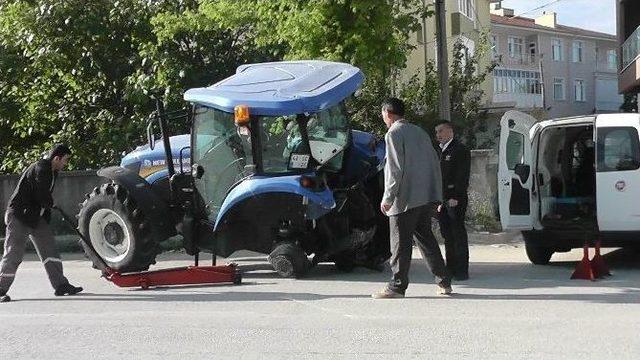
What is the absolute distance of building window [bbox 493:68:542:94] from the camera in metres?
53.2

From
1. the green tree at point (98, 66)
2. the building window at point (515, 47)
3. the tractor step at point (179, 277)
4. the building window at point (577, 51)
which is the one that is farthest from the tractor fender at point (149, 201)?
the building window at point (577, 51)

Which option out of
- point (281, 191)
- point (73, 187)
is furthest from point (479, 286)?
point (73, 187)

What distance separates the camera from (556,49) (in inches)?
2424

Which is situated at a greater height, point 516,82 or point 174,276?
point 516,82

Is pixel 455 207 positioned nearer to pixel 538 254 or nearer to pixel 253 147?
pixel 538 254

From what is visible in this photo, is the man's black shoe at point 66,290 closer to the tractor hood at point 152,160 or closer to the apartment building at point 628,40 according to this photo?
the tractor hood at point 152,160

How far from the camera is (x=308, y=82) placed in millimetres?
10070

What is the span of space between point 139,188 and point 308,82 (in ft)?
7.81

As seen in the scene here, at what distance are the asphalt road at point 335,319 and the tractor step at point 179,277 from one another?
14 centimetres

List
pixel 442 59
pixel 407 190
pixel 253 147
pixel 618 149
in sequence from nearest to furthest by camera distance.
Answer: pixel 407 190
pixel 253 147
pixel 618 149
pixel 442 59

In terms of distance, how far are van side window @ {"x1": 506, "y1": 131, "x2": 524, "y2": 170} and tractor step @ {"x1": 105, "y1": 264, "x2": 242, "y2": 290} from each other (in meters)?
3.71

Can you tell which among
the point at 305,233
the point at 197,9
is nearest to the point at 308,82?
the point at 305,233

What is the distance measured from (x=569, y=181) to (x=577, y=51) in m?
54.7

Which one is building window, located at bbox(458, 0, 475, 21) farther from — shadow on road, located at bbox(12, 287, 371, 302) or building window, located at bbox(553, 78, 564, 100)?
shadow on road, located at bbox(12, 287, 371, 302)
